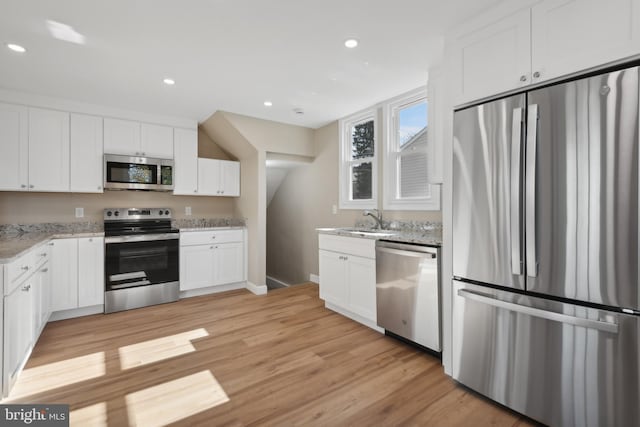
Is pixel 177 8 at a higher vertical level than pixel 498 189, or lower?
higher

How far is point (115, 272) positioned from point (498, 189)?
4.06m

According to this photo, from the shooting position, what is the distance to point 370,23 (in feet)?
7.18

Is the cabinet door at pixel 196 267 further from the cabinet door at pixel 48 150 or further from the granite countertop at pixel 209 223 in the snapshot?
the cabinet door at pixel 48 150

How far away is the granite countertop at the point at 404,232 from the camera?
8.61 ft

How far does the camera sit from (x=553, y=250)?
5.48 ft

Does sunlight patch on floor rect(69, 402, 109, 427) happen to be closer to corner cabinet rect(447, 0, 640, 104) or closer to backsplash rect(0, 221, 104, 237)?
backsplash rect(0, 221, 104, 237)

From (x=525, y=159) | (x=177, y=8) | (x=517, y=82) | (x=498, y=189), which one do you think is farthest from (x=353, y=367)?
(x=177, y=8)

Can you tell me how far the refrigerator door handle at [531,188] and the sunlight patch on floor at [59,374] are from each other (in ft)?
9.96

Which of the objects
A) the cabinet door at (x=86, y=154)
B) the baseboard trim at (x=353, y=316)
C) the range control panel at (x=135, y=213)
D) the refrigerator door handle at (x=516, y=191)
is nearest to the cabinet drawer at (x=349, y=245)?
the baseboard trim at (x=353, y=316)

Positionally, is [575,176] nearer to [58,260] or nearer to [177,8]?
[177,8]

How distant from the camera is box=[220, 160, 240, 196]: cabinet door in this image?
15.4 feet

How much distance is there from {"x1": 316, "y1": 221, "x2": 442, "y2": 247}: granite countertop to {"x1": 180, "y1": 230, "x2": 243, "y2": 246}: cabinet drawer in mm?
1550

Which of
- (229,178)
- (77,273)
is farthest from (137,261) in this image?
(229,178)

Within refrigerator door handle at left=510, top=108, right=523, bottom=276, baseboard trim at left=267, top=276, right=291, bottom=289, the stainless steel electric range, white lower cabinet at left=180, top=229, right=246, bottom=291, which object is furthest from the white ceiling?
baseboard trim at left=267, top=276, right=291, bottom=289
